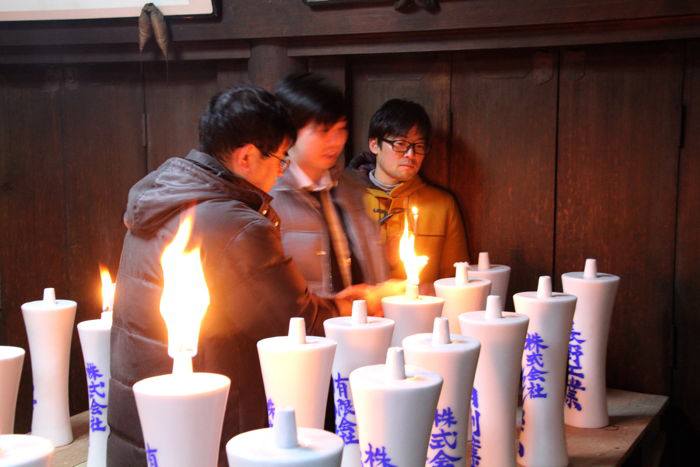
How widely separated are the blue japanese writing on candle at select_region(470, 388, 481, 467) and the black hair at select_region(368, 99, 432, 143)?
1.33 m

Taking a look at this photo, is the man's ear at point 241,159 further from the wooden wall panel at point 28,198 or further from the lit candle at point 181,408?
the wooden wall panel at point 28,198

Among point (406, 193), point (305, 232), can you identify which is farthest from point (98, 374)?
point (406, 193)

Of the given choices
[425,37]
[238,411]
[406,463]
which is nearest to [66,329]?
[238,411]

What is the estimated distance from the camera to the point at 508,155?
290 centimetres

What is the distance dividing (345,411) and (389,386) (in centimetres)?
45

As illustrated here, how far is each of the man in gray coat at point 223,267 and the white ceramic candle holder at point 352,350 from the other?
17cm

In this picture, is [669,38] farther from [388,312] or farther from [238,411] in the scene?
[238,411]

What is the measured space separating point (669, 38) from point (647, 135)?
336mm

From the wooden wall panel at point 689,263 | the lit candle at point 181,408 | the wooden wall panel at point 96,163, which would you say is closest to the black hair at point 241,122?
the lit candle at point 181,408

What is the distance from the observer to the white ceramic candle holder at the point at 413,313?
162 cm

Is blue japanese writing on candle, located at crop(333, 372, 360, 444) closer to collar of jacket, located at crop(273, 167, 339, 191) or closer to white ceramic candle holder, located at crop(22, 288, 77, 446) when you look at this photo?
white ceramic candle holder, located at crop(22, 288, 77, 446)

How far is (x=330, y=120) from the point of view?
2.28 m

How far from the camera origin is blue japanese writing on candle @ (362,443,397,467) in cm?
114

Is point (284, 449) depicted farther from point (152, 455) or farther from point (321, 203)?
point (321, 203)
